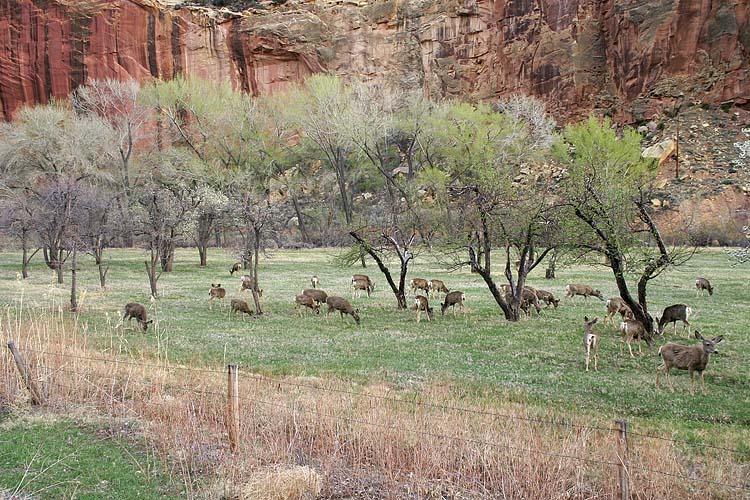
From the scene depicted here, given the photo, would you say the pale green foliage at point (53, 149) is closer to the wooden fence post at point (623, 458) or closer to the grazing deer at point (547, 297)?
the grazing deer at point (547, 297)

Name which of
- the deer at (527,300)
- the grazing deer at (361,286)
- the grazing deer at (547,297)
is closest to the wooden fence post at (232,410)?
the deer at (527,300)

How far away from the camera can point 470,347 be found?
1434 centimetres

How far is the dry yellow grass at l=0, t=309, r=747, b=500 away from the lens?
5.87 meters

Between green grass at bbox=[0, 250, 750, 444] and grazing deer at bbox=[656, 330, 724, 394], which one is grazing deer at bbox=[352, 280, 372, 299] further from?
grazing deer at bbox=[656, 330, 724, 394]

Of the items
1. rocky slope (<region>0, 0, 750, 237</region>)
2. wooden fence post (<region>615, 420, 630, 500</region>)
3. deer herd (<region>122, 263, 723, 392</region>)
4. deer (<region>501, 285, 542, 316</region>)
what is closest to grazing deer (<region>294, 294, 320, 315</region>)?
deer herd (<region>122, 263, 723, 392</region>)

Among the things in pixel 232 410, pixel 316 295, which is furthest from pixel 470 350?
pixel 232 410

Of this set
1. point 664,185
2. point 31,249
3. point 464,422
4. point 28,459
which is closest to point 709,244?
point 664,185

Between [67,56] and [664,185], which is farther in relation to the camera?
[67,56]

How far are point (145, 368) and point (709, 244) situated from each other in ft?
166

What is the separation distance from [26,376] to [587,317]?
15612mm

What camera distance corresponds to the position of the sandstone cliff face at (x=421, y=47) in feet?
202

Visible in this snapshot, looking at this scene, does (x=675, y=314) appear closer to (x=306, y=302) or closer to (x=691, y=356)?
(x=691, y=356)

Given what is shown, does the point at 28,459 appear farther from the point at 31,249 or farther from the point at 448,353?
the point at 31,249

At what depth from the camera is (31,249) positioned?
53.8m
